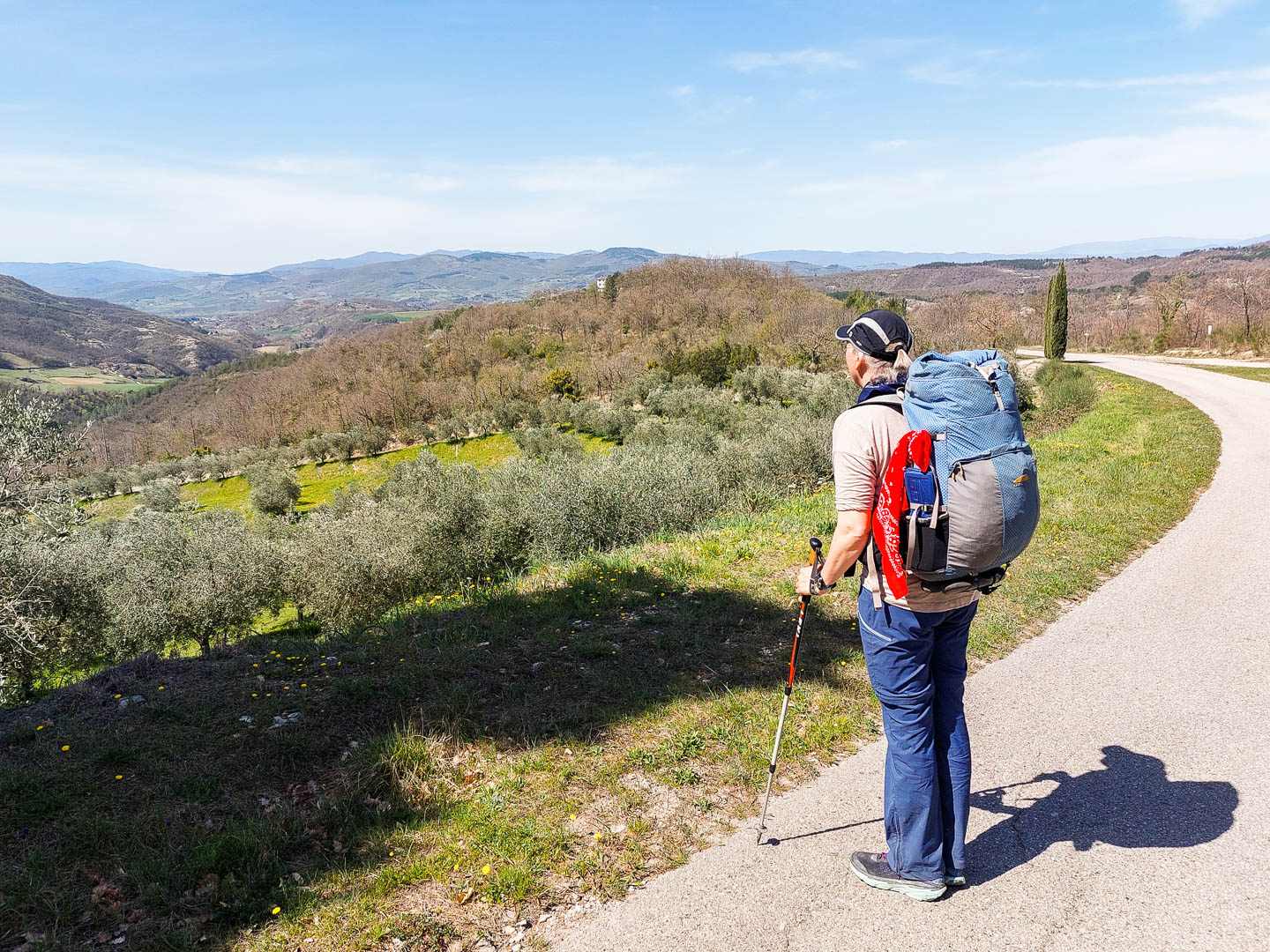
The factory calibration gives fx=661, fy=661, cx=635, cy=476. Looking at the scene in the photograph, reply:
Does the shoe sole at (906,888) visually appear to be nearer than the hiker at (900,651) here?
No

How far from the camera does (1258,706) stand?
482 centimetres

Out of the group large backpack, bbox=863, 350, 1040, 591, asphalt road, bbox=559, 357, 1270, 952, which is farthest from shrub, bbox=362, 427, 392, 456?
large backpack, bbox=863, 350, 1040, 591

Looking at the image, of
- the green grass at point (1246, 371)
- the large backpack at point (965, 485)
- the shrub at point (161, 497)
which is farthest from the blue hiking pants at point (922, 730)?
the shrub at point (161, 497)

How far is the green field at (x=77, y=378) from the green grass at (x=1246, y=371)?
19110 cm

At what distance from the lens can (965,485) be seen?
2836 mm

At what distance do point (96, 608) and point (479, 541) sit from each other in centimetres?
1116

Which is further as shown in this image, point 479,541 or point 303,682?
point 479,541

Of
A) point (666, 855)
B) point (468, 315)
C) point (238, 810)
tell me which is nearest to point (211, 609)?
point (238, 810)

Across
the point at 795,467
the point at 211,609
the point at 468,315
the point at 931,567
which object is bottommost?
the point at 211,609

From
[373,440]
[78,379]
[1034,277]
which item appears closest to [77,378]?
[78,379]

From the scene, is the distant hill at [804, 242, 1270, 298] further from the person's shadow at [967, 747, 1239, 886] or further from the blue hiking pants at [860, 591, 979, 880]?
the blue hiking pants at [860, 591, 979, 880]

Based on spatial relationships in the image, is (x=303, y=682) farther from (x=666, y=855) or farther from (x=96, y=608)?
(x=96, y=608)

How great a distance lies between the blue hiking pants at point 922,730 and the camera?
311 cm

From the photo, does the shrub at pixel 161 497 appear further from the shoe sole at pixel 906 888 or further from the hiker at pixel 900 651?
the hiker at pixel 900 651
